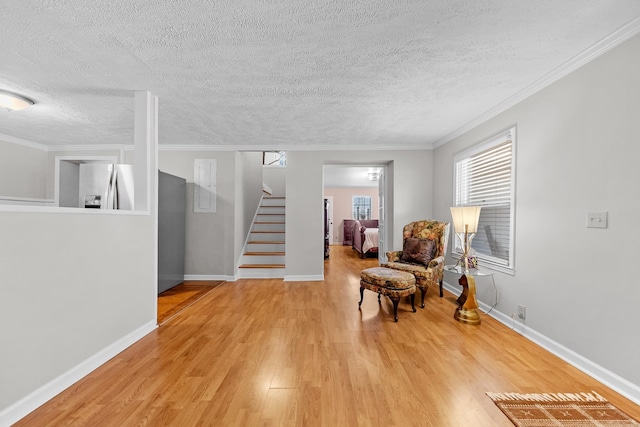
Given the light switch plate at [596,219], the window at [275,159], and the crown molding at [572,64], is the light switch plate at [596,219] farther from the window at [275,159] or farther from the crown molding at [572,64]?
the window at [275,159]

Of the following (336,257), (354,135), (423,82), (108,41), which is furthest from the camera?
(336,257)

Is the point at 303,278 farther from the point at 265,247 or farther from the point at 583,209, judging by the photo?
the point at 583,209

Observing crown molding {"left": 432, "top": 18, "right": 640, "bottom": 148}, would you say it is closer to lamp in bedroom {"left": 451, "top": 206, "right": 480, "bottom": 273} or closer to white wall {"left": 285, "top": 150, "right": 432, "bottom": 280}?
lamp in bedroom {"left": 451, "top": 206, "right": 480, "bottom": 273}

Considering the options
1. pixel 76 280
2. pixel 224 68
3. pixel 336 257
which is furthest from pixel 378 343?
pixel 336 257

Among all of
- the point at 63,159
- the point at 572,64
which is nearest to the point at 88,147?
the point at 63,159

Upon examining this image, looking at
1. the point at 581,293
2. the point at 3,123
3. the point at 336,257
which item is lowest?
the point at 336,257

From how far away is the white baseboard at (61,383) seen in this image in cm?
→ 144

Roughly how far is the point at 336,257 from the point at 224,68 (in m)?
6.04

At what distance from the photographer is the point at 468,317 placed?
283 centimetres

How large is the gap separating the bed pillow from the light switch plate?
178 cm

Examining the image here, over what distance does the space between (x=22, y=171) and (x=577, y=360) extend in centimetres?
764

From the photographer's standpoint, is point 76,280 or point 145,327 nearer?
point 76,280

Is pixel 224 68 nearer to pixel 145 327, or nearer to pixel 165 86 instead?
pixel 165 86

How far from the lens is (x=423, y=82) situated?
2451 mm
